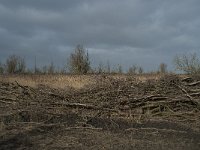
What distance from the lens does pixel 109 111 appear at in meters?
12.6

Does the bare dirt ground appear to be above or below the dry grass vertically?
below

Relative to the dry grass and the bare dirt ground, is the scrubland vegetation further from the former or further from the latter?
the dry grass

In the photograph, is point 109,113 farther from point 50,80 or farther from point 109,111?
point 50,80

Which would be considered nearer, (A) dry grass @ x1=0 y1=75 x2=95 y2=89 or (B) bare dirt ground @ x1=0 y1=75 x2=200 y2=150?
(B) bare dirt ground @ x1=0 y1=75 x2=200 y2=150

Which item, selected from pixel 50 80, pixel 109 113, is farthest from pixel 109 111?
pixel 50 80

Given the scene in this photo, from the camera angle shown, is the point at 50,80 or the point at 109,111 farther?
the point at 50,80

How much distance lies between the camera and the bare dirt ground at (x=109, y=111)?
33.9 ft

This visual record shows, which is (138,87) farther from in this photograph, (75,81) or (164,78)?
(75,81)

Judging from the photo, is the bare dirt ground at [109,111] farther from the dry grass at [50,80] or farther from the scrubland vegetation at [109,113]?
the dry grass at [50,80]

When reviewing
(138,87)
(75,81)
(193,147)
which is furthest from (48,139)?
(75,81)

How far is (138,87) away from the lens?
511 inches

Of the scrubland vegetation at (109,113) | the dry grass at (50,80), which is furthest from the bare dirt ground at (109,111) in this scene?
the dry grass at (50,80)

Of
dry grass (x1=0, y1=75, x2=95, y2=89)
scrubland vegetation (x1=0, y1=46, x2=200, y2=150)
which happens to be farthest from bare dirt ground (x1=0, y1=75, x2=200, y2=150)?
dry grass (x1=0, y1=75, x2=95, y2=89)

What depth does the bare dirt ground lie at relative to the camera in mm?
10328
